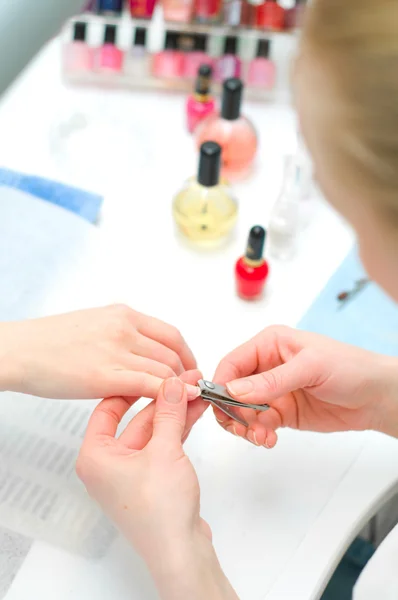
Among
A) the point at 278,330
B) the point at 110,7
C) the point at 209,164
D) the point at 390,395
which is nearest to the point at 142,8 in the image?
the point at 110,7

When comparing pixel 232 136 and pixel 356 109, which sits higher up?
pixel 356 109

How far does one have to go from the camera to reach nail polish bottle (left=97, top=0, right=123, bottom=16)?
3.30 feet

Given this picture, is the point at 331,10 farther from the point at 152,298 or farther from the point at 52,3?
the point at 152,298

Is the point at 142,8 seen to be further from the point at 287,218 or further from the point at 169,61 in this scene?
the point at 287,218

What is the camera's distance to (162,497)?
53 cm

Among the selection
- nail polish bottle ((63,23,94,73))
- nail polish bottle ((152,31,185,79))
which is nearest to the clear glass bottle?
nail polish bottle ((152,31,185,79))

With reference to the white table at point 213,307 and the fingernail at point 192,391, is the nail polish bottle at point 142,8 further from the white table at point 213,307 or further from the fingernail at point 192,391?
the fingernail at point 192,391

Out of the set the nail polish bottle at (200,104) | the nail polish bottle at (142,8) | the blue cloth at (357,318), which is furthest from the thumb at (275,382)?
the nail polish bottle at (142,8)

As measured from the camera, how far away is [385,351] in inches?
29.0

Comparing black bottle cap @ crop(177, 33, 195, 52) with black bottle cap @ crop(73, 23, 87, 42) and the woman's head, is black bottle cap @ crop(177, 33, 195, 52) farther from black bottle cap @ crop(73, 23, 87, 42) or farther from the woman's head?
the woman's head

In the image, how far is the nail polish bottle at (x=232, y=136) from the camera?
882mm

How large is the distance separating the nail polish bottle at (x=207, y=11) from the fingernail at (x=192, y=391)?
642mm

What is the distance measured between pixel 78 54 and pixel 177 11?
0.17 meters

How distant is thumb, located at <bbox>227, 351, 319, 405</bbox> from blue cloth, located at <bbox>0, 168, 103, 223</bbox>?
349mm
